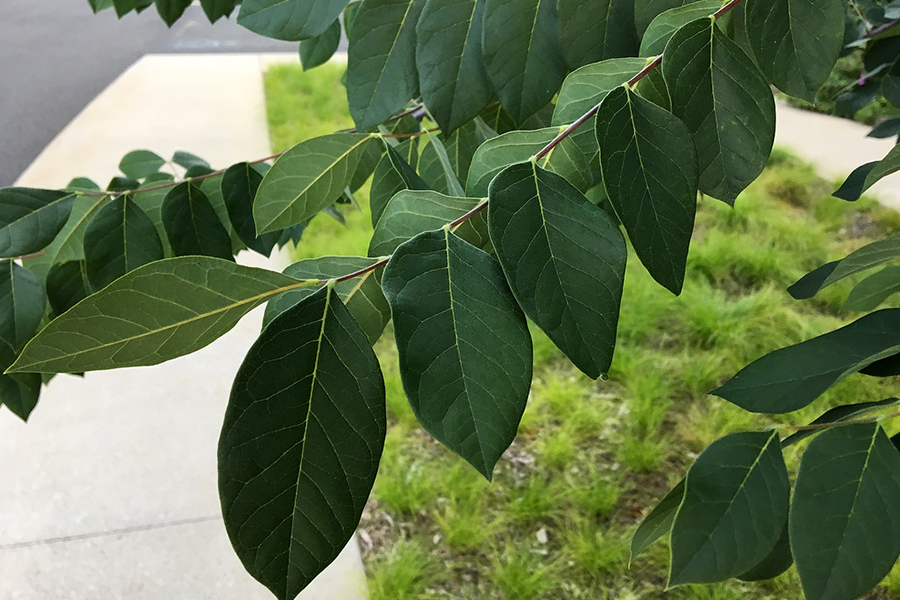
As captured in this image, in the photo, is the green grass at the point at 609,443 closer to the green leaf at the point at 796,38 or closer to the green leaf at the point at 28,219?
the green leaf at the point at 28,219

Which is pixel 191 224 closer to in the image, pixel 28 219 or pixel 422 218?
pixel 28 219

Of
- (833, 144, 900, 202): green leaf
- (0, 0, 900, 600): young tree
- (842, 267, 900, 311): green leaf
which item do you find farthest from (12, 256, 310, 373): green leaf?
(842, 267, 900, 311): green leaf

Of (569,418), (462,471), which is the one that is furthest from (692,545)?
(569,418)

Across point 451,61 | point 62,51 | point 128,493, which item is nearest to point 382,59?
point 451,61

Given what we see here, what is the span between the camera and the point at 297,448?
0.18 meters

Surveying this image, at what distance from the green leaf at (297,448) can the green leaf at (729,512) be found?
0.11m

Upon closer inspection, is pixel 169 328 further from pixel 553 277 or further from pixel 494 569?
pixel 494 569

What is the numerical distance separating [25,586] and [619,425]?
1205 mm

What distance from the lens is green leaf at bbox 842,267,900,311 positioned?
0.36 m

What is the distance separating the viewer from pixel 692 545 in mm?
227

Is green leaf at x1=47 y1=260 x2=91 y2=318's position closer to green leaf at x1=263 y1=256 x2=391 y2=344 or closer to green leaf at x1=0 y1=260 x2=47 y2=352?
green leaf at x1=0 y1=260 x2=47 y2=352

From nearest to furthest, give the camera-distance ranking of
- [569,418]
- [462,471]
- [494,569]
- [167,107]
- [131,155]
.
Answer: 1. [131,155]
2. [494,569]
3. [462,471]
4. [569,418]
5. [167,107]

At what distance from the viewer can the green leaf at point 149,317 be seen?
18 cm

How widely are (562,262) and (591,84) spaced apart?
0.27 feet
